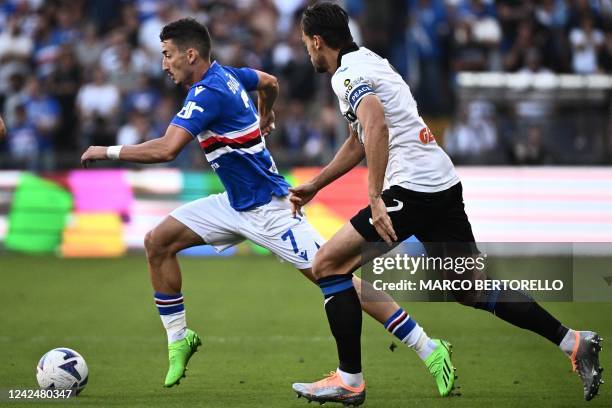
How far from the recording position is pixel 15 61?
64.3 ft

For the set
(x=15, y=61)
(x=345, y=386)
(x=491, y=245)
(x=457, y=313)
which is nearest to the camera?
(x=345, y=386)

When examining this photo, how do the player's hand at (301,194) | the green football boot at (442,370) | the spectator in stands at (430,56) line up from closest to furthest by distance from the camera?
1. the green football boot at (442,370)
2. the player's hand at (301,194)
3. the spectator in stands at (430,56)

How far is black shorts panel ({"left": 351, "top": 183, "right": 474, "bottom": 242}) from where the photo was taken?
6852 mm

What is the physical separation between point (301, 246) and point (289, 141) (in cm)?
1049

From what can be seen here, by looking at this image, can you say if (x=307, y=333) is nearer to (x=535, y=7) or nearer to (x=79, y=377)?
(x=79, y=377)

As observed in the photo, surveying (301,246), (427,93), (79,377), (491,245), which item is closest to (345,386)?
(301,246)

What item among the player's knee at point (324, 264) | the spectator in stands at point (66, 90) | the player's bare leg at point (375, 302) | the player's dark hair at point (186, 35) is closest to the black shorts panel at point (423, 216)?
the player's knee at point (324, 264)

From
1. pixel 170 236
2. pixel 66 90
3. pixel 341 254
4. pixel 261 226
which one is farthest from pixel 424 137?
pixel 66 90

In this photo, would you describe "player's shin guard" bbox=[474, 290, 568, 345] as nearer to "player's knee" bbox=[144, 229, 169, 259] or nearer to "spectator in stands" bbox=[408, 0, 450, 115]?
"player's knee" bbox=[144, 229, 169, 259]

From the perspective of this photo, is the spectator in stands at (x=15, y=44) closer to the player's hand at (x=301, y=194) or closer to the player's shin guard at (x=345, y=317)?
the player's hand at (x=301, y=194)

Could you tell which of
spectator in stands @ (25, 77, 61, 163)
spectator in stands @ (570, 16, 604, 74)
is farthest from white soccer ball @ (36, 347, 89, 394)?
spectator in stands @ (570, 16, 604, 74)

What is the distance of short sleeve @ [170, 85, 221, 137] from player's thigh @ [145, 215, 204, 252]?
780mm

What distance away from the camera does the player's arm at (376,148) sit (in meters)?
6.59

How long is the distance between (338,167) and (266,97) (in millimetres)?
1367
